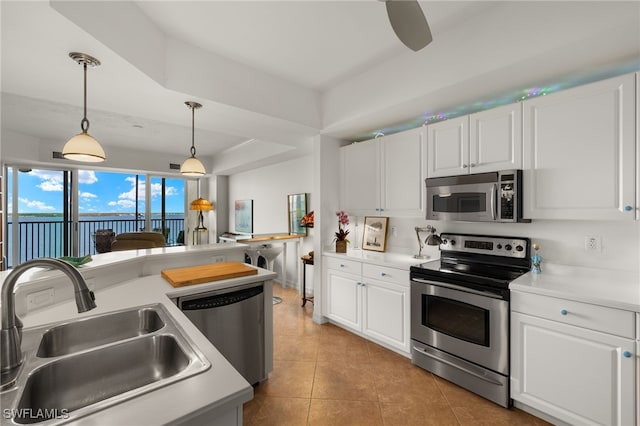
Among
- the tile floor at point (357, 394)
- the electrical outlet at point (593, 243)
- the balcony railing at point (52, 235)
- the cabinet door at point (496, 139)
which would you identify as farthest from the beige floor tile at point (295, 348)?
the balcony railing at point (52, 235)

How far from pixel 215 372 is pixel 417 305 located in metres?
1.96

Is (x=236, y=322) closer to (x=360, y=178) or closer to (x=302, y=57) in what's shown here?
(x=360, y=178)

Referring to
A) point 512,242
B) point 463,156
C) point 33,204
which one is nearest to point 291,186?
point 463,156

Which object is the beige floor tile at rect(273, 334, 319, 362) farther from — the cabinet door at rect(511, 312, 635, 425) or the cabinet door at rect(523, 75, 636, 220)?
the cabinet door at rect(523, 75, 636, 220)

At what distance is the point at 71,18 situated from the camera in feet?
4.78

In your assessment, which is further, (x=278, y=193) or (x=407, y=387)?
(x=278, y=193)

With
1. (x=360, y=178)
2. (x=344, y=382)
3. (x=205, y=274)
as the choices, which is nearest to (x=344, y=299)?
(x=344, y=382)

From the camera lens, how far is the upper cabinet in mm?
2145

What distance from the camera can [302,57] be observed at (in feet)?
8.20

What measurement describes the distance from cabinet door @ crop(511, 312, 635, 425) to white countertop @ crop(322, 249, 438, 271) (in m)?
0.93

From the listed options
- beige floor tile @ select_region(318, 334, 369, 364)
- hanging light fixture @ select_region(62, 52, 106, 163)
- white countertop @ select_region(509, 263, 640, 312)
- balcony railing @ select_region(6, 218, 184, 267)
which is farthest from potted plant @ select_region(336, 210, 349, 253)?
balcony railing @ select_region(6, 218, 184, 267)

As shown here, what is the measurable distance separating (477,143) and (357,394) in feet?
7.25

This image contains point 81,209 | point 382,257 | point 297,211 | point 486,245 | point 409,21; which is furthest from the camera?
point 81,209

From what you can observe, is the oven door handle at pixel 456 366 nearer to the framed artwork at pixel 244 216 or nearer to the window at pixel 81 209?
the framed artwork at pixel 244 216
